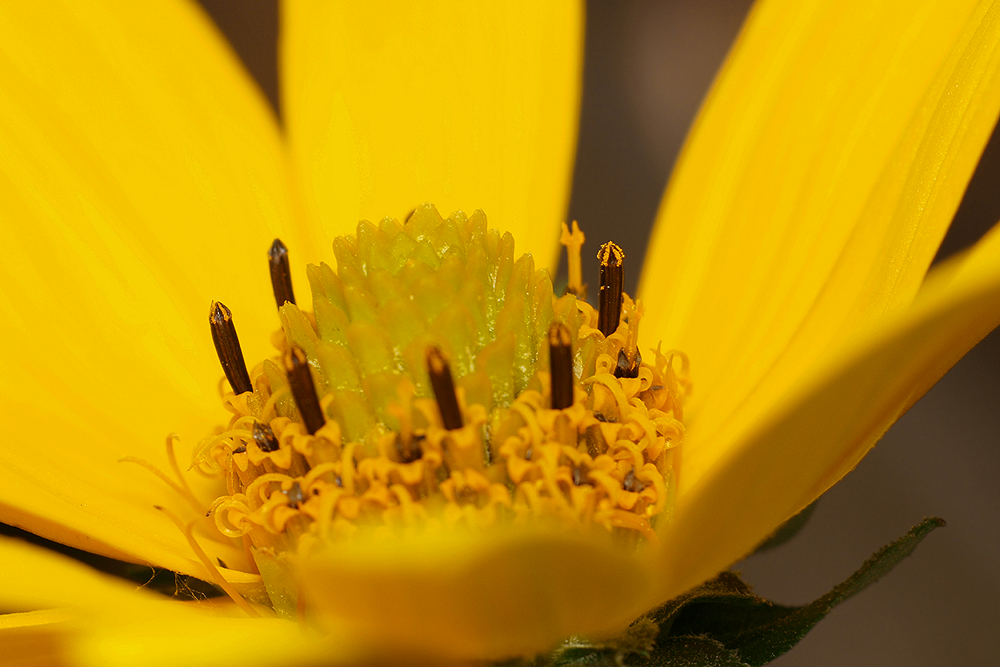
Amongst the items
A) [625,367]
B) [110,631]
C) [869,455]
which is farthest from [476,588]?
[869,455]

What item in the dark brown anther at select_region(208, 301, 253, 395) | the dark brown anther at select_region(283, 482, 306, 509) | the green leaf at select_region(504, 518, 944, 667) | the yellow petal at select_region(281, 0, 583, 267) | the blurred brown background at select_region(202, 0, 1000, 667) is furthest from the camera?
the blurred brown background at select_region(202, 0, 1000, 667)

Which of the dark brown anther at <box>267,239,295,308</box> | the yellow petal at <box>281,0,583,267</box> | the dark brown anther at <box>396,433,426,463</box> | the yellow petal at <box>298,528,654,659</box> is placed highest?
the yellow petal at <box>281,0,583,267</box>

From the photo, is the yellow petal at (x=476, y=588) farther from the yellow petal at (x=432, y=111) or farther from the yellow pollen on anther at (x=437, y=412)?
the yellow petal at (x=432, y=111)

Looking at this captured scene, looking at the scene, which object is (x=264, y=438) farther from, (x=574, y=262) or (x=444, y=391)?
(x=574, y=262)

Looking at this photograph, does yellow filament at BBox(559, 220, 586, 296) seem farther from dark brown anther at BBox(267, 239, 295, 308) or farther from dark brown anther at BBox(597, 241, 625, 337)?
dark brown anther at BBox(267, 239, 295, 308)

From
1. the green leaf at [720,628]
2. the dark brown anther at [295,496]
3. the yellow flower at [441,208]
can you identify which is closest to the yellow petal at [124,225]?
the yellow flower at [441,208]

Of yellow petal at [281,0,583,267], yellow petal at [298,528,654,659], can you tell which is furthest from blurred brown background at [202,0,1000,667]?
yellow petal at [298,528,654,659]

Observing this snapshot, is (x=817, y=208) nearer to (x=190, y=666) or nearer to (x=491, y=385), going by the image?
(x=491, y=385)
